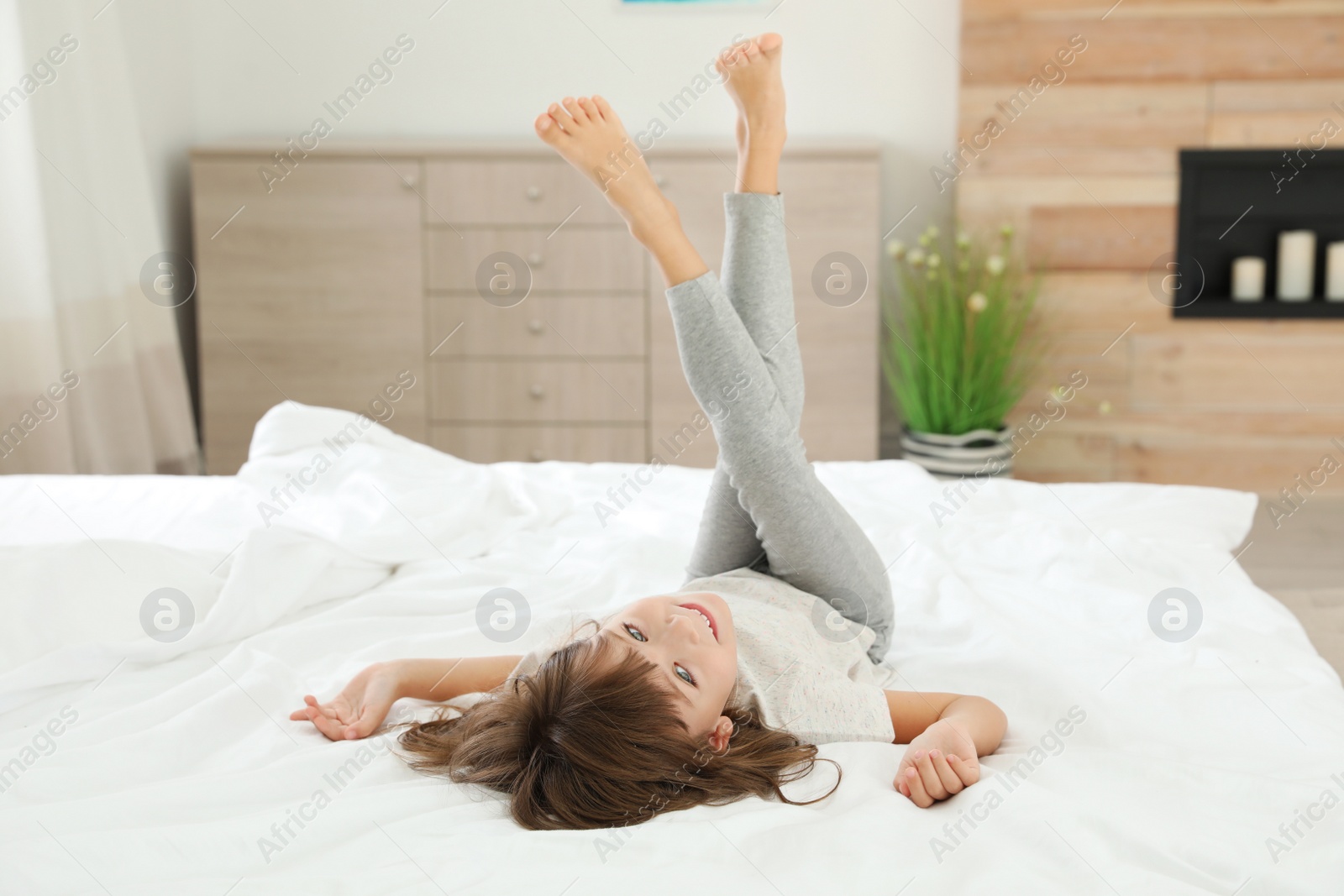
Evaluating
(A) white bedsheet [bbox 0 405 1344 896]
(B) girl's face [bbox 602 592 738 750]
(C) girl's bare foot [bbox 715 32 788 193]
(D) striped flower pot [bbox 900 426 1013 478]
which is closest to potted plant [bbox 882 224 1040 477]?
(D) striped flower pot [bbox 900 426 1013 478]

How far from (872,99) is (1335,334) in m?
1.50

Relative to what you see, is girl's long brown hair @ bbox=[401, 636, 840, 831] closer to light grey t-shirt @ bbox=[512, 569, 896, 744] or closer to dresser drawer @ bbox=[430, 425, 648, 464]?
light grey t-shirt @ bbox=[512, 569, 896, 744]

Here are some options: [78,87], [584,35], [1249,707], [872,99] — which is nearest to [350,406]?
[78,87]

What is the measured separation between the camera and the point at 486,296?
130 inches

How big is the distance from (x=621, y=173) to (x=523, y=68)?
101 inches

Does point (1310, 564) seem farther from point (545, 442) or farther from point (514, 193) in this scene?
point (514, 193)

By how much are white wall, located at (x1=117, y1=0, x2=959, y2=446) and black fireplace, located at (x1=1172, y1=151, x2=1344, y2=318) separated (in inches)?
28.0

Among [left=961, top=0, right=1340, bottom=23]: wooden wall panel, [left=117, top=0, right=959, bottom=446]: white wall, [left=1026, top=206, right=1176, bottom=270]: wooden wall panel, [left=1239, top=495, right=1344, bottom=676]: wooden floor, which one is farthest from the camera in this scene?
[left=117, top=0, right=959, bottom=446]: white wall

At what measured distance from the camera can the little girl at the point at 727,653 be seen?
0.95 meters

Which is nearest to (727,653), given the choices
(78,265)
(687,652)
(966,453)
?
(687,652)

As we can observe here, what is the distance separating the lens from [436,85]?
143 inches

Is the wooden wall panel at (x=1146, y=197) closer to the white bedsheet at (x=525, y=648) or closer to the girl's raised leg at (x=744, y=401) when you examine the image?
the white bedsheet at (x=525, y=648)

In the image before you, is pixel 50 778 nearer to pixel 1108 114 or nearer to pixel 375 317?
pixel 375 317

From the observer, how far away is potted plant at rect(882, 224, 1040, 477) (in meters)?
3.19
